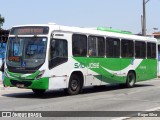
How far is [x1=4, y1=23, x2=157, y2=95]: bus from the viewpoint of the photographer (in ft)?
53.6

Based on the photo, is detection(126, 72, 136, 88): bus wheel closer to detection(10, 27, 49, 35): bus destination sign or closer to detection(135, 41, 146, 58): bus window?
detection(135, 41, 146, 58): bus window

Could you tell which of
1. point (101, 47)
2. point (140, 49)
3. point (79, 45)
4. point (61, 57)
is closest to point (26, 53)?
point (61, 57)

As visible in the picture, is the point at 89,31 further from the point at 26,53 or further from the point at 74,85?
the point at 26,53

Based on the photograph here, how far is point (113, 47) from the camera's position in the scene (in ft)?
68.3

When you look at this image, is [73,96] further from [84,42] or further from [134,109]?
[134,109]

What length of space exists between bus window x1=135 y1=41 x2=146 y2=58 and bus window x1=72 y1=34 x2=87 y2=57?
544cm

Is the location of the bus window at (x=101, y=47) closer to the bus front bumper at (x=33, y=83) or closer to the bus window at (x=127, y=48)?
the bus window at (x=127, y=48)

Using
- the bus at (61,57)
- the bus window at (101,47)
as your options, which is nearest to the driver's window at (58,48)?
the bus at (61,57)

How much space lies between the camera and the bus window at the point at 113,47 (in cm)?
2033

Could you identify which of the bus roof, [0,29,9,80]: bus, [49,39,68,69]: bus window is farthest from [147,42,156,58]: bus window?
[0,29,9,80]: bus

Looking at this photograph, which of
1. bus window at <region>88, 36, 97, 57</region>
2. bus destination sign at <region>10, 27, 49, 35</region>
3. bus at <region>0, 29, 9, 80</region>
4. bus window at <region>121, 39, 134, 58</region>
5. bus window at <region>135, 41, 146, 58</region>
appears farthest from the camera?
bus at <region>0, 29, 9, 80</region>

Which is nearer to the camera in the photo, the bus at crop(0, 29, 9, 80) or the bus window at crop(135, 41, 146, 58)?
the bus window at crop(135, 41, 146, 58)

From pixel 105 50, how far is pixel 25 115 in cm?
913

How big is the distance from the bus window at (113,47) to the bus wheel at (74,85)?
279 cm
